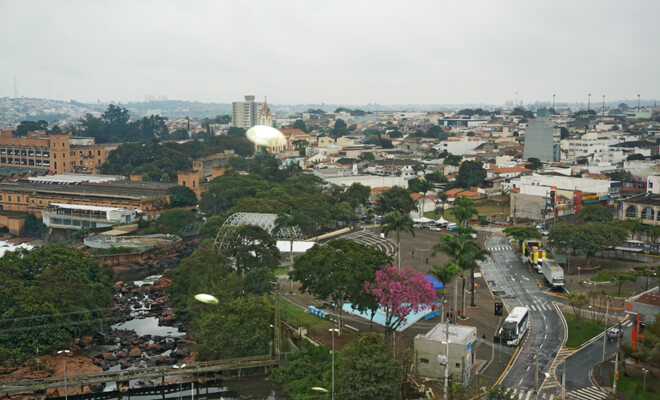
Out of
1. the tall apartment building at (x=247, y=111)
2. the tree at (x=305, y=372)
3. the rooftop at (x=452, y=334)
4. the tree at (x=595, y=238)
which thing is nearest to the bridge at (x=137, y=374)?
the tree at (x=305, y=372)

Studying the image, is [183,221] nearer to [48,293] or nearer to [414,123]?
[48,293]

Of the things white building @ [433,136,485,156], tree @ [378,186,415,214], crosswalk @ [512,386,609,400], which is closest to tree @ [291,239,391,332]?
crosswalk @ [512,386,609,400]

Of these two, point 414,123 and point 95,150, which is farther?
point 414,123

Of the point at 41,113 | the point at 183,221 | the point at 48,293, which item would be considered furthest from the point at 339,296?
the point at 41,113

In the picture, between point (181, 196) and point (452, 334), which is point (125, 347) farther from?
point (181, 196)

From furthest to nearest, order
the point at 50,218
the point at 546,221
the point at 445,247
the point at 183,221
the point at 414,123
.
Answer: the point at 414,123 < the point at 50,218 < the point at 183,221 < the point at 546,221 < the point at 445,247

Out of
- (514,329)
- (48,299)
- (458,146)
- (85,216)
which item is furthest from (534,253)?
(458,146)
